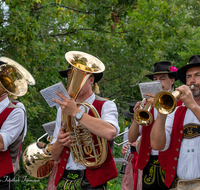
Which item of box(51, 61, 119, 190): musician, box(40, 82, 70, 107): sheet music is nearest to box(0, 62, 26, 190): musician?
box(51, 61, 119, 190): musician

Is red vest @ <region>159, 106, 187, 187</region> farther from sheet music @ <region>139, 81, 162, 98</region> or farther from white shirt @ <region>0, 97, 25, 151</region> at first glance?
white shirt @ <region>0, 97, 25, 151</region>

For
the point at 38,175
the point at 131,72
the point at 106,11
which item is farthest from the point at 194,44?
the point at 38,175

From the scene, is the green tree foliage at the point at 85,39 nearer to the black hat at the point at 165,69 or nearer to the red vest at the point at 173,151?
the black hat at the point at 165,69

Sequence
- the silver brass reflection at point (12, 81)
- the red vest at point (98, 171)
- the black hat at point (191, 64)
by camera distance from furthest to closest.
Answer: the silver brass reflection at point (12, 81) < the black hat at point (191, 64) < the red vest at point (98, 171)

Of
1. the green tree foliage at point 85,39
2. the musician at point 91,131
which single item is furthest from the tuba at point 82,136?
the green tree foliage at point 85,39

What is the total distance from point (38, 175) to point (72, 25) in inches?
204

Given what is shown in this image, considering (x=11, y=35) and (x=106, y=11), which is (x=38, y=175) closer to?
(x=11, y=35)

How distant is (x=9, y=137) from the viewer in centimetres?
341

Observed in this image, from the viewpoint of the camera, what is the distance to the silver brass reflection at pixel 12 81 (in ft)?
11.7

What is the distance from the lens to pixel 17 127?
3.52 metres

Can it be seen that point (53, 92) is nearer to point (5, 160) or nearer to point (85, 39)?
point (5, 160)

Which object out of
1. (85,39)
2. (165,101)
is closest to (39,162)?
(165,101)

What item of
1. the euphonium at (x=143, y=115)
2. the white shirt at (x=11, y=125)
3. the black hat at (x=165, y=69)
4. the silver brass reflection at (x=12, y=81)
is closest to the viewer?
the euphonium at (x=143, y=115)

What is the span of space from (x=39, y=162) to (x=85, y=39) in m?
5.26
